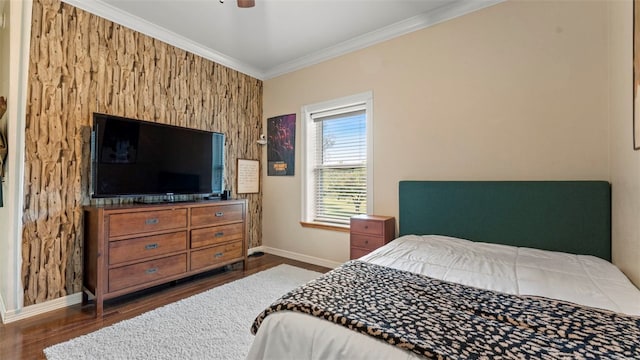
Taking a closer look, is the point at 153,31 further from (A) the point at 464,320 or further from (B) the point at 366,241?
(A) the point at 464,320

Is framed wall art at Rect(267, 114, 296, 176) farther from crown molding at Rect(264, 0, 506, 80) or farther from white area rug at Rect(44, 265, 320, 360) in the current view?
white area rug at Rect(44, 265, 320, 360)

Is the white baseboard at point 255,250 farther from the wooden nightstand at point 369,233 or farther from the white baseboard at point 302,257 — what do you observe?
the wooden nightstand at point 369,233

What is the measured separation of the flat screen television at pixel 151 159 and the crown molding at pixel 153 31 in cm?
102

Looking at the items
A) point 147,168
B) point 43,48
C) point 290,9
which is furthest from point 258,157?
point 43,48

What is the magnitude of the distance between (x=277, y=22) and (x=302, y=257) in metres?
2.83

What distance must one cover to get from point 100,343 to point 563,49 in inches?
156

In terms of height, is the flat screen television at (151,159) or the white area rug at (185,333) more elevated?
the flat screen television at (151,159)

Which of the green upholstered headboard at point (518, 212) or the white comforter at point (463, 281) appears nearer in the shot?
the white comforter at point (463, 281)

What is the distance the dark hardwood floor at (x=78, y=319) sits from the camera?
1771mm

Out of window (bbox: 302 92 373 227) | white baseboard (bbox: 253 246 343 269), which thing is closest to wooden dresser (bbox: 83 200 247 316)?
white baseboard (bbox: 253 246 343 269)

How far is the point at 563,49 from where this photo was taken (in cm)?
213

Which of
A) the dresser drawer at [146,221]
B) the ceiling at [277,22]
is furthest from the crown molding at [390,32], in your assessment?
the dresser drawer at [146,221]

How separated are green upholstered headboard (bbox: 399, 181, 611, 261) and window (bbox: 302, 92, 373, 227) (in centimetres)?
71

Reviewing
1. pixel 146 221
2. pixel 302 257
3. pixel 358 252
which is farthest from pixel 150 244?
pixel 358 252
